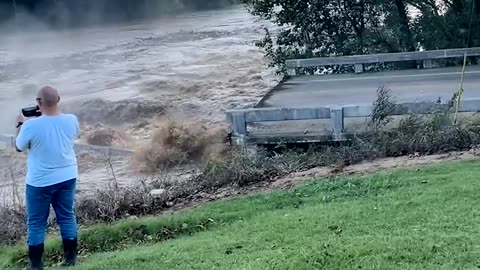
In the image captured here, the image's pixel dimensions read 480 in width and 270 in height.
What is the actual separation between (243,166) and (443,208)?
160 inches

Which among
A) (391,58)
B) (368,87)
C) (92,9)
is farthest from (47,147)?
(92,9)

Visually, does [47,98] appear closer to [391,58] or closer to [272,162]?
[272,162]

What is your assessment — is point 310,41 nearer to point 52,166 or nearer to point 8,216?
point 8,216

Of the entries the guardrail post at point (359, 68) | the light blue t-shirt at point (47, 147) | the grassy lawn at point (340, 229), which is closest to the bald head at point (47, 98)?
the light blue t-shirt at point (47, 147)

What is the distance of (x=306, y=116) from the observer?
38.0ft

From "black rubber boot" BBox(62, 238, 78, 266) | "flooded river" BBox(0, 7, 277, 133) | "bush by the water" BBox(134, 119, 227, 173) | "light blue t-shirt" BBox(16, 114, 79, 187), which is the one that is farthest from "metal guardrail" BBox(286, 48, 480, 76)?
"light blue t-shirt" BBox(16, 114, 79, 187)

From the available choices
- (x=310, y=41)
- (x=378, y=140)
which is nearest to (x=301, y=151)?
(x=378, y=140)

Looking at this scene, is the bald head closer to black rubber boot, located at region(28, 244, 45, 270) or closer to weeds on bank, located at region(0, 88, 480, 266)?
black rubber boot, located at region(28, 244, 45, 270)

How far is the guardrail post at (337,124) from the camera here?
1124 cm

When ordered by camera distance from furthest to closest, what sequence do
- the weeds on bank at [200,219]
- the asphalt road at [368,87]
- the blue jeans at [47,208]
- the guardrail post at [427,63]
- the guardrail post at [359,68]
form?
the guardrail post at [359,68] → the guardrail post at [427,63] → the asphalt road at [368,87] → the weeds on bank at [200,219] → the blue jeans at [47,208]

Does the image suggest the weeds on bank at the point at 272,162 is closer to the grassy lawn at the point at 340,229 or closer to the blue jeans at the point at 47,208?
the grassy lawn at the point at 340,229

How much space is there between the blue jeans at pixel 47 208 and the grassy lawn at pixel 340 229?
0.42 m

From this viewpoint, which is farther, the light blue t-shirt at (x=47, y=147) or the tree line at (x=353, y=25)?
the tree line at (x=353, y=25)

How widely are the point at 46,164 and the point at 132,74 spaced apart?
78.2ft
